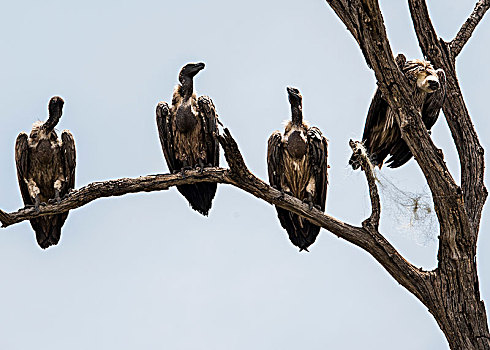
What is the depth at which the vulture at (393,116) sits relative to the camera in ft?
32.8

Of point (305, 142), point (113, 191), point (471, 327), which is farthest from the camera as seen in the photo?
point (305, 142)

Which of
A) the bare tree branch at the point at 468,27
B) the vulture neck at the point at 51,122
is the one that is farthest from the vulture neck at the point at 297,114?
the vulture neck at the point at 51,122

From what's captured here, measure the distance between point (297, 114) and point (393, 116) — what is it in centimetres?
128

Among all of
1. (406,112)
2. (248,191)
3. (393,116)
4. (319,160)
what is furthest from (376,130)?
(248,191)

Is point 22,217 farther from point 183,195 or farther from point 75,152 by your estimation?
point 183,195

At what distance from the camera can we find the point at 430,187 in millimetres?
9047

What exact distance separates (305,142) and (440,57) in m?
1.68

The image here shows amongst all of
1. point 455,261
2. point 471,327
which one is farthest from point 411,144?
point 471,327

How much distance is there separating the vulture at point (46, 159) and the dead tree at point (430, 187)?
99 cm

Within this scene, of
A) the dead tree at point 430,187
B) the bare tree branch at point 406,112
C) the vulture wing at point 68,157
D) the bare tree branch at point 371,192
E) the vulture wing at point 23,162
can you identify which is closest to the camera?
the bare tree branch at point 406,112

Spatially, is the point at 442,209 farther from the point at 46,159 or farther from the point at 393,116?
the point at 46,159

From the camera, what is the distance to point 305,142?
1066 centimetres

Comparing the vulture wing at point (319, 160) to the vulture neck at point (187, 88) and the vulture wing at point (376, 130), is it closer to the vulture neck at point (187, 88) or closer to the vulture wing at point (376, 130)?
the vulture wing at point (376, 130)

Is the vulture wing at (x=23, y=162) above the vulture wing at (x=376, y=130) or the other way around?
the other way around
